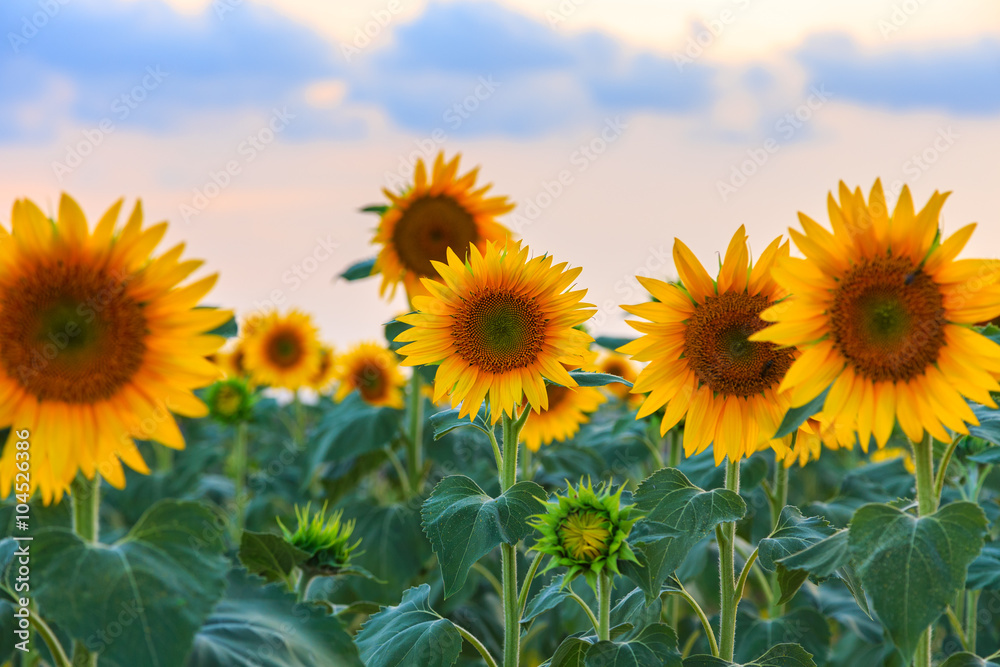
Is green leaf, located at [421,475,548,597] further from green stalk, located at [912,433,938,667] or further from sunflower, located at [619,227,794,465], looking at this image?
green stalk, located at [912,433,938,667]

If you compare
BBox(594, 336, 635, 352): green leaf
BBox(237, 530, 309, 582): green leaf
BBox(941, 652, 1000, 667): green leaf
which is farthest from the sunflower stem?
BBox(941, 652, 1000, 667): green leaf

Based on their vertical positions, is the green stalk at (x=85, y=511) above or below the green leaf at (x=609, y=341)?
below

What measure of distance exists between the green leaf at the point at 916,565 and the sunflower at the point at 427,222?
7.32 ft

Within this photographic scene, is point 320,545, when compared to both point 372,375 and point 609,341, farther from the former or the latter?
point 372,375

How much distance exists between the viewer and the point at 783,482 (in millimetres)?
2693

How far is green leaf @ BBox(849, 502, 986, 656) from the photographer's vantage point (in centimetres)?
143

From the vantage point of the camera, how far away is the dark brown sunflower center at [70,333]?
154cm

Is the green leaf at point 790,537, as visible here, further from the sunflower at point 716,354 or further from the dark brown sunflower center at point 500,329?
the dark brown sunflower center at point 500,329

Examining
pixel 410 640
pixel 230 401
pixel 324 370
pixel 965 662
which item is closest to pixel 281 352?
pixel 324 370

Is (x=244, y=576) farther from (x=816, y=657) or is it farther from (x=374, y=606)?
(x=816, y=657)

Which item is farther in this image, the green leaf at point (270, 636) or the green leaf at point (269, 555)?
the green leaf at point (269, 555)

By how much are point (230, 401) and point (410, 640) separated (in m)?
2.64

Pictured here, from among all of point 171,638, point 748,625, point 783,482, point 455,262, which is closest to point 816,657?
point 748,625

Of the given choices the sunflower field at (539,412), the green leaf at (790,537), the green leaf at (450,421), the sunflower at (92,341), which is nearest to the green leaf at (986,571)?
the sunflower field at (539,412)
